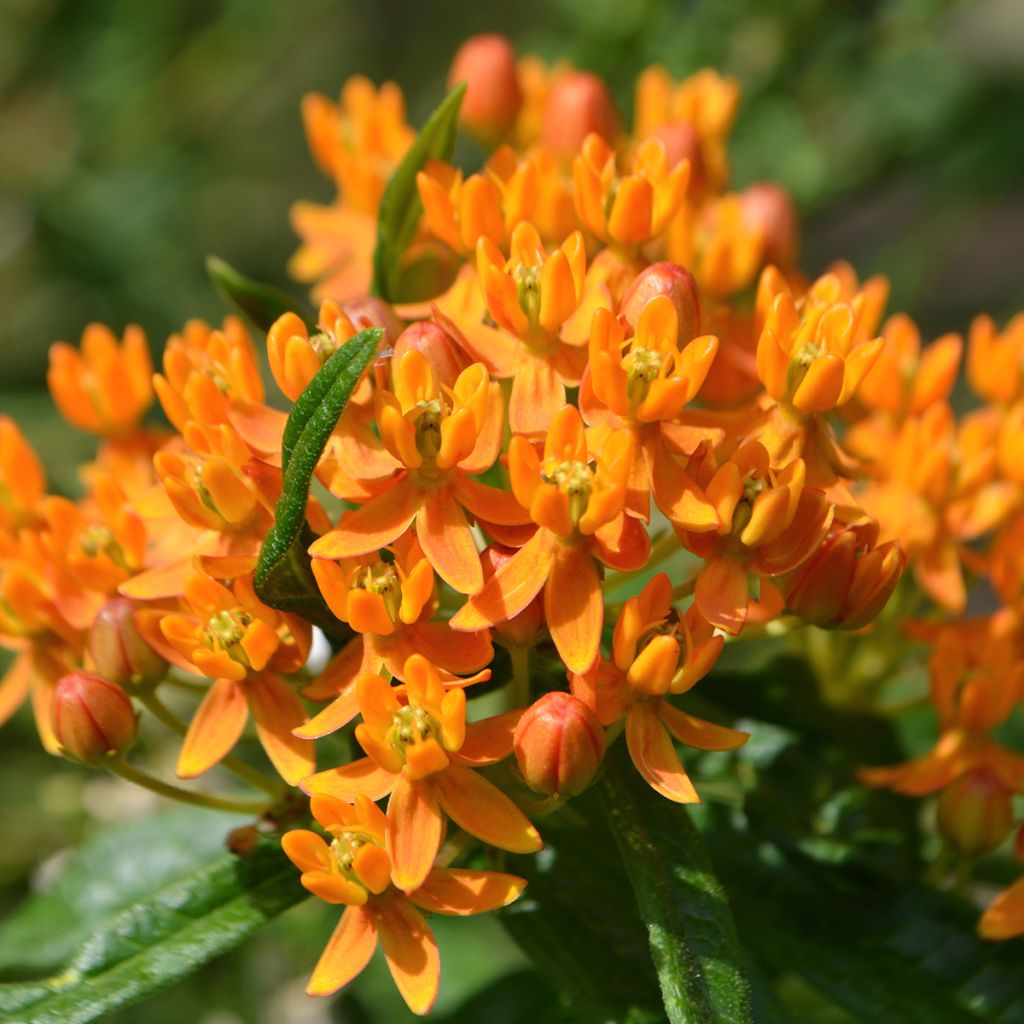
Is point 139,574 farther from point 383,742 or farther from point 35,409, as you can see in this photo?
point 35,409

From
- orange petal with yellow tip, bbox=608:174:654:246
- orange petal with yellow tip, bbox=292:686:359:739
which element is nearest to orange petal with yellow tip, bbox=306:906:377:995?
orange petal with yellow tip, bbox=292:686:359:739

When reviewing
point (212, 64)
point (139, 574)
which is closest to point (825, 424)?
point (139, 574)

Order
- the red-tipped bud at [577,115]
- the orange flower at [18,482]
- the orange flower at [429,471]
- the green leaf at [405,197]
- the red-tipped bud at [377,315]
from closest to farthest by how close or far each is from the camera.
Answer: the orange flower at [429,471] < the red-tipped bud at [377,315] < the green leaf at [405,197] < the orange flower at [18,482] < the red-tipped bud at [577,115]

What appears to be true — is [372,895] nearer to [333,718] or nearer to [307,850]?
[307,850]

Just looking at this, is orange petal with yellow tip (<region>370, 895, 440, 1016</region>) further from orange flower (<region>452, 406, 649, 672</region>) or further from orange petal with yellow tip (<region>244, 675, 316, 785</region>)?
orange flower (<region>452, 406, 649, 672</region>)

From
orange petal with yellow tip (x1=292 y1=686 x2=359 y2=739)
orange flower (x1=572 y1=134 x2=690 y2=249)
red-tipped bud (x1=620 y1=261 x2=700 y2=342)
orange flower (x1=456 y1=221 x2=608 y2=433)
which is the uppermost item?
orange flower (x1=572 y1=134 x2=690 y2=249)

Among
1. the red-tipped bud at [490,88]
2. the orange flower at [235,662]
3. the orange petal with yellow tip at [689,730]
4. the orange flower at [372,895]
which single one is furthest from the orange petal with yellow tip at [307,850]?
the red-tipped bud at [490,88]

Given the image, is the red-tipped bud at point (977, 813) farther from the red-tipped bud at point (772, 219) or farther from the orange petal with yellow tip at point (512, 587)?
the red-tipped bud at point (772, 219)
